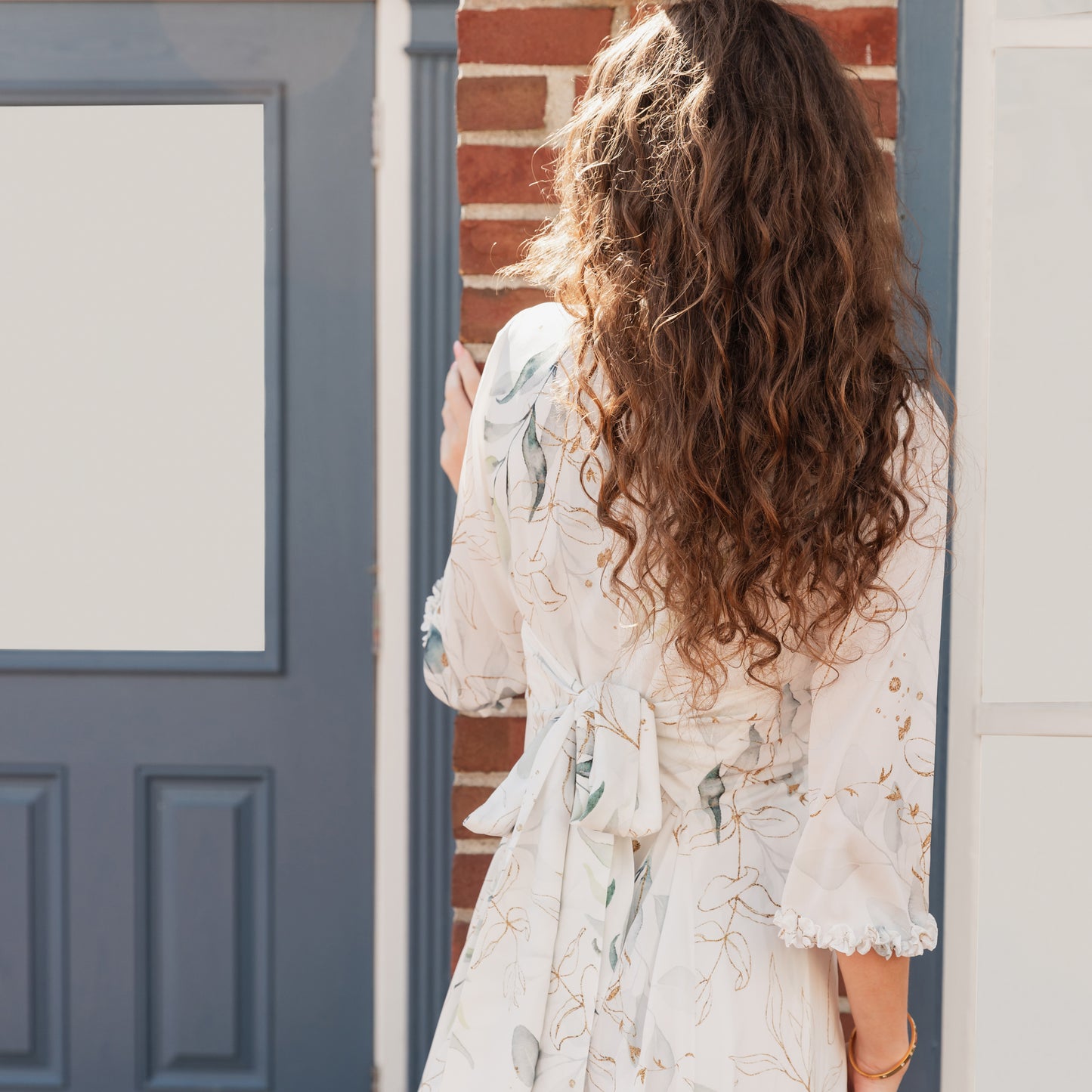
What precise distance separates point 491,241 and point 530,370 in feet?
1.60

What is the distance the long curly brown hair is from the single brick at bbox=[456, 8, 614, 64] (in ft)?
1.64

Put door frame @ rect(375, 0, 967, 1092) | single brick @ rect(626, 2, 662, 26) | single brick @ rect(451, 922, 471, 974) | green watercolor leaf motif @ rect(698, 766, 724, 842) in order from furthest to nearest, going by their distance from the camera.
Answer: door frame @ rect(375, 0, 967, 1092) < single brick @ rect(451, 922, 471, 974) < single brick @ rect(626, 2, 662, 26) < green watercolor leaf motif @ rect(698, 766, 724, 842)

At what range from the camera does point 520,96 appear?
1291 millimetres

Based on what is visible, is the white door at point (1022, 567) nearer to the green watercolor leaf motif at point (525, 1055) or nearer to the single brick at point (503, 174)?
the single brick at point (503, 174)

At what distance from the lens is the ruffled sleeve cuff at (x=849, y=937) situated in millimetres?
850

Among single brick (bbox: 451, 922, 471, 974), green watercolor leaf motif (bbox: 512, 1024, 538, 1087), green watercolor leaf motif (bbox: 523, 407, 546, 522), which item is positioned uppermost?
green watercolor leaf motif (bbox: 523, 407, 546, 522)

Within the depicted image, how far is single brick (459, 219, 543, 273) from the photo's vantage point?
131cm

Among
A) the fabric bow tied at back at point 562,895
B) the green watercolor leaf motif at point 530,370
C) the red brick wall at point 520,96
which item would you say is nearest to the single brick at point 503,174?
the red brick wall at point 520,96

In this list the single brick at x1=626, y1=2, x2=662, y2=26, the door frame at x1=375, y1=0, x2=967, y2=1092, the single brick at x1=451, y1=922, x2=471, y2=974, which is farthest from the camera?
the door frame at x1=375, y1=0, x2=967, y2=1092

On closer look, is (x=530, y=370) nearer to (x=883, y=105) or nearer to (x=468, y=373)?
(x=468, y=373)

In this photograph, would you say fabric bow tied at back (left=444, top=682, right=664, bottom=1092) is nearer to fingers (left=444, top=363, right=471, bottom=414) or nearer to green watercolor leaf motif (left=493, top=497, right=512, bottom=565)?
green watercolor leaf motif (left=493, top=497, right=512, bottom=565)

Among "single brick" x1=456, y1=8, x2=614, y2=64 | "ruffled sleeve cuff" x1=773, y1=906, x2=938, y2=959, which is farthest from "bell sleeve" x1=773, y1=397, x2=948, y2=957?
"single brick" x1=456, y1=8, x2=614, y2=64

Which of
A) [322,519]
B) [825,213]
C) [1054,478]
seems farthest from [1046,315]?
[322,519]

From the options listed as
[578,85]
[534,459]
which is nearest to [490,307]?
[578,85]
